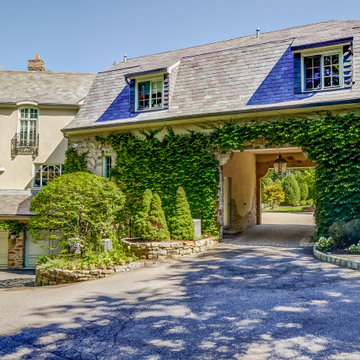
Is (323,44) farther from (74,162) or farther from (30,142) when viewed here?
(30,142)

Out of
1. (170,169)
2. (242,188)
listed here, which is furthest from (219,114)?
(242,188)

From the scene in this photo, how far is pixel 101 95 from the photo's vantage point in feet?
46.5

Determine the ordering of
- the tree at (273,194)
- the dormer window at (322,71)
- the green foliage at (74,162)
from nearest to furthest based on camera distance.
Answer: the dormer window at (322,71)
the green foliage at (74,162)
the tree at (273,194)

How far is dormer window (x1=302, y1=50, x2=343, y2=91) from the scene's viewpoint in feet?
33.5

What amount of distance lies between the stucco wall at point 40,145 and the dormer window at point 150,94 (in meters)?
4.68

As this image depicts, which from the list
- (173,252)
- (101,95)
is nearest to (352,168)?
(173,252)

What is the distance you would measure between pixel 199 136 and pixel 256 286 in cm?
648

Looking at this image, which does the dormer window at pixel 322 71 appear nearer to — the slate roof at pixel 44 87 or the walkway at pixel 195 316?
the walkway at pixel 195 316

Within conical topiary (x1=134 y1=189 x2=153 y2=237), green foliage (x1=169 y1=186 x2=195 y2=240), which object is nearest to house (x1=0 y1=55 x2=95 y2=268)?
conical topiary (x1=134 y1=189 x2=153 y2=237)

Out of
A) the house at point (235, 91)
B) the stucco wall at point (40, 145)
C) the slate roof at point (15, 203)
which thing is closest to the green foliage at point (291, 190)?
the house at point (235, 91)

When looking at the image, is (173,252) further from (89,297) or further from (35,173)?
(35,173)

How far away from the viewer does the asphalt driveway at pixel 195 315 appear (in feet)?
12.6

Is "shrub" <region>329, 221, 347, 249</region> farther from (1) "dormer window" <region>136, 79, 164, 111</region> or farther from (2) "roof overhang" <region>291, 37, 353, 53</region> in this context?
(1) "dormer window" <region>136, 79, 164, 111</region>

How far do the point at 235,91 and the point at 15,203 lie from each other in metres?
10.8
